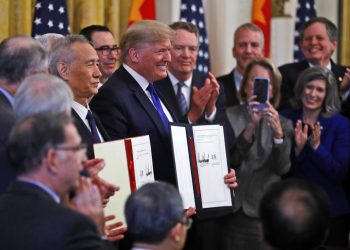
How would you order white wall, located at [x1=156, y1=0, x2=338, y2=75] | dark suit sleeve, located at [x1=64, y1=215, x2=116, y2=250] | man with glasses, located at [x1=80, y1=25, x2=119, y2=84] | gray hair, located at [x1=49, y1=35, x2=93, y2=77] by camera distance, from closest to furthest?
dark suit sleeve, located at [x1=64, y1=215, x2=116, y2=250], gray hair, located at [x1=49, y1=35, x2=93, y2=77], man with glasses, located at [x1=80, y1=25, x2=119, y2=84], white wall, located at [x1=156, y1=0, x2=338, y2=75]

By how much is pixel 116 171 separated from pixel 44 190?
1575 millimetres

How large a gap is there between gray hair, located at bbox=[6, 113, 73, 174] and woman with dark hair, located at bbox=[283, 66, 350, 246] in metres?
3.78

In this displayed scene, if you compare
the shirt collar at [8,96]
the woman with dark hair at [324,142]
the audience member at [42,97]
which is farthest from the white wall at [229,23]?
the audience member at [42,97]

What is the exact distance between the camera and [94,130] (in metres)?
4.89

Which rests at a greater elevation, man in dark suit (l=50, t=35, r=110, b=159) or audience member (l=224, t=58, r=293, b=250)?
man in dark suit (l=50, t=35, r=110, b=159)

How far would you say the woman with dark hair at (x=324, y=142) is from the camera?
671 cm

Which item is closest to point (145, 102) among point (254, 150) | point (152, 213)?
point (254, 150)

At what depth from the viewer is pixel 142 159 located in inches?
193

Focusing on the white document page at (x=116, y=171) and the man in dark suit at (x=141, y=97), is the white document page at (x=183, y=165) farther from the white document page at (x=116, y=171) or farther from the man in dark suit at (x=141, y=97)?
the white document page at (x=116, y=171)

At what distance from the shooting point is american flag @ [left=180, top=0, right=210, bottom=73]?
8797 mm

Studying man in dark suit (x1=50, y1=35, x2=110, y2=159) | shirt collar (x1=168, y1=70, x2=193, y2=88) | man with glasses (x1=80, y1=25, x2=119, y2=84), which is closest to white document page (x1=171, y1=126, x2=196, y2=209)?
man in dark suit (x1=50, y1=35, x2=110, y2=159)

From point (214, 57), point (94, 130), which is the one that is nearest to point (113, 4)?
point (214, 57)

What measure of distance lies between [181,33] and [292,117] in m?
1.07

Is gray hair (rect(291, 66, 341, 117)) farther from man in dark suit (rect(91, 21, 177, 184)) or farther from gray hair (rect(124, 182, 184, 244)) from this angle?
gray hair (rect(124, 182, 184, 244))
